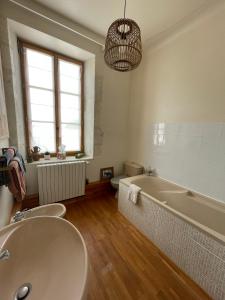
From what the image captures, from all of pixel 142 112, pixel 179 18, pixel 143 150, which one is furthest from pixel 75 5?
pixel 143 150

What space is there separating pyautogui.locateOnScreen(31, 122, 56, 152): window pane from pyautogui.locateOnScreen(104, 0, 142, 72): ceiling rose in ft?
5.38

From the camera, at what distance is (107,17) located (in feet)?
6.18

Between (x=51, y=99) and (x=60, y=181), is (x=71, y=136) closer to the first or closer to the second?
(x=51, y=99)

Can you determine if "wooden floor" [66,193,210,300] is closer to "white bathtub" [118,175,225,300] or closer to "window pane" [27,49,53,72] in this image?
"white bathtub" [118,175,225,300]

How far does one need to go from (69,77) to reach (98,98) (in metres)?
→ 0.65

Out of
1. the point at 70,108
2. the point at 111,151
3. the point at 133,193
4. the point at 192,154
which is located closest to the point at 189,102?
the point at 192,154

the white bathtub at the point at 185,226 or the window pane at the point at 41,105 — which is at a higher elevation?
the window pane at the point at 41,105

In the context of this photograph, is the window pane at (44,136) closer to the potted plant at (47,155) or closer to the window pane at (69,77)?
the potted plant at (47,155)

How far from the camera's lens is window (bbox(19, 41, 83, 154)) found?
217 centimetres

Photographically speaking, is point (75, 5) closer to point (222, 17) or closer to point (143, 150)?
point (222, 17)

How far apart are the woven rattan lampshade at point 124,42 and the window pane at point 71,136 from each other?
1.63 metres

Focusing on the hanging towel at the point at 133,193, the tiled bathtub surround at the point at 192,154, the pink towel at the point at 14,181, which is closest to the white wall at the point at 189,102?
the tiled bathtub surround at the point at 192,154

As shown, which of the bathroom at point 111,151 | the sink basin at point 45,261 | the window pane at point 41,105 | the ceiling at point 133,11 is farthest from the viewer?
the window pane at point 41,105

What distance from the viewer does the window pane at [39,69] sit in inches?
84.7
